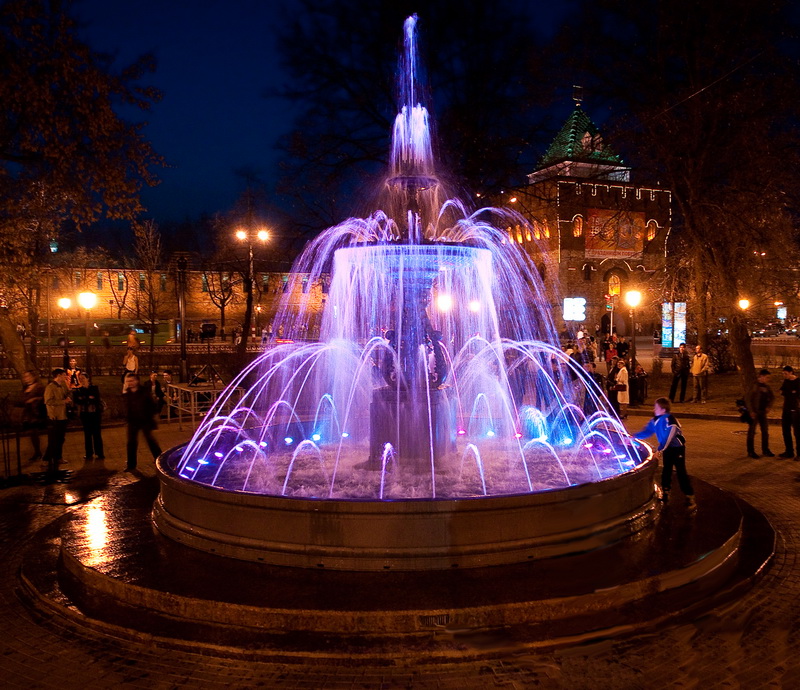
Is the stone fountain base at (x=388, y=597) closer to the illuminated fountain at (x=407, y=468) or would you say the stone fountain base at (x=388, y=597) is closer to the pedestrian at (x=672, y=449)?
the illuminated fountain at (x=407, y=468)

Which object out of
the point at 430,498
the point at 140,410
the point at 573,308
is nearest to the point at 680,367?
the point at 140,410

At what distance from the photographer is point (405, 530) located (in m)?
6.52

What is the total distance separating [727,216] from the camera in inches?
757

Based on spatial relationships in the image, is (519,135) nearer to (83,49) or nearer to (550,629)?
(83,49)

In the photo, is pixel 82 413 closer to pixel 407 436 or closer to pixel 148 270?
pixel 407 436

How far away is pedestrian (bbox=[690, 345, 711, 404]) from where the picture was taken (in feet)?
67.2

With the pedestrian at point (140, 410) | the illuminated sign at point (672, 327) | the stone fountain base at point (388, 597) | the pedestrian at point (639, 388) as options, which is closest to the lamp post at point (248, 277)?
the pedestrian at point (639, 388)

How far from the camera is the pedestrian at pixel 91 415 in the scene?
1356 cm

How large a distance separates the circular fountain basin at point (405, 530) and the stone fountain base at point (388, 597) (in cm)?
13

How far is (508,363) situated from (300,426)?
47.2 feet

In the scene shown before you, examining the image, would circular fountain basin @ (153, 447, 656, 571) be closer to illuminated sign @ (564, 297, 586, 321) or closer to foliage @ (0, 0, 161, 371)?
foliage @ (0, 0, 161, 371)

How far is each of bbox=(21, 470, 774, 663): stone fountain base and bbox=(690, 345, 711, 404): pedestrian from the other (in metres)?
14.0

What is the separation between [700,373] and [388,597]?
17.5 meters

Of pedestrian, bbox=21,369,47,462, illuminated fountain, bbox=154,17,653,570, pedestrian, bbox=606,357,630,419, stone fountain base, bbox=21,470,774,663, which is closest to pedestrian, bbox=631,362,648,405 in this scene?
pedestrian, bbox=606,357,630,419
